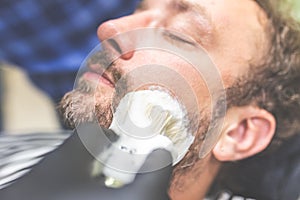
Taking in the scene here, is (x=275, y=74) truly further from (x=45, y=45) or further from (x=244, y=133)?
(x=45, y=45)

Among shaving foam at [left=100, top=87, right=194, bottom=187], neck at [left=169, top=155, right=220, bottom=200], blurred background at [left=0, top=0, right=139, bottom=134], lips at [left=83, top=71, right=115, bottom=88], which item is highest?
blurred background at [left=0, top=0, right=139, bottom=134]

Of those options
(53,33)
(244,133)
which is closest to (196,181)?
(244,133)

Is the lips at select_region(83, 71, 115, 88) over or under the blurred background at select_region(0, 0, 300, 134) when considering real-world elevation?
under

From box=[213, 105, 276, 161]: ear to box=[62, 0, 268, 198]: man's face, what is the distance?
19 mm

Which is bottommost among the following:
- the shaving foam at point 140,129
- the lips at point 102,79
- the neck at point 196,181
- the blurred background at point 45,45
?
the neck at point 196,181

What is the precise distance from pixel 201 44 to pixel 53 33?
4.7 inches

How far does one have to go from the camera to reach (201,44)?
1.04 ft

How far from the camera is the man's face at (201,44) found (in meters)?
0.31

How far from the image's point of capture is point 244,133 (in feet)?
1.09

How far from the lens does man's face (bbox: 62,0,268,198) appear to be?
311 millimetres

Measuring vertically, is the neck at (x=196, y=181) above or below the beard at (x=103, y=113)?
below

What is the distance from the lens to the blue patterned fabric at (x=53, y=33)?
36cm

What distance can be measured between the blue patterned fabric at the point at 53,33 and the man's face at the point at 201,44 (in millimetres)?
34

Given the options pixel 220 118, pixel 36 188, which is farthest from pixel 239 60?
pixel 36 188
